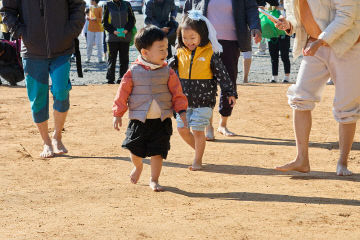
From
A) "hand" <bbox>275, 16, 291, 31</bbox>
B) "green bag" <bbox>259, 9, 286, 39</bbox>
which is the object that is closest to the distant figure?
"hand" <bbox>275, 16, 291, 31</bbox>

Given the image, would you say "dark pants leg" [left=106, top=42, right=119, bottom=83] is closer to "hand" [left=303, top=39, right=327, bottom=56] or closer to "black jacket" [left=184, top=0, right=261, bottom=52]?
"black jacket" [left=184, top=0, right=261, bottom=52]

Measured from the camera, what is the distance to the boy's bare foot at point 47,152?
724cm

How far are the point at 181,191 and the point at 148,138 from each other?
550 mm

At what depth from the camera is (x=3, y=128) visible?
8.90 metres

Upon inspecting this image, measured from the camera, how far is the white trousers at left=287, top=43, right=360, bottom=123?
600 cm

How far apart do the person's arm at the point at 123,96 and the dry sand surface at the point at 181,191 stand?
73cm

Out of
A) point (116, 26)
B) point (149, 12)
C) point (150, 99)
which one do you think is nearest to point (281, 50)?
point (149, 12)

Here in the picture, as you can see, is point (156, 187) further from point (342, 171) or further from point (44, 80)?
point (44, 80)

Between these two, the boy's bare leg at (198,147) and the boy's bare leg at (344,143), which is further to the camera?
the boy's bare leg at (198,147)

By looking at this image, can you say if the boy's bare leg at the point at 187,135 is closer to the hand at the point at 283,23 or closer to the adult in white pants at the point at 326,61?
the adult in white pants at the point at 326,61

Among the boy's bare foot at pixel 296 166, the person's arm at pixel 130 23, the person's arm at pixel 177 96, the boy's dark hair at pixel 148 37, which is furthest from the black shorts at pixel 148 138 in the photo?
the person's arm at pixel 130 23

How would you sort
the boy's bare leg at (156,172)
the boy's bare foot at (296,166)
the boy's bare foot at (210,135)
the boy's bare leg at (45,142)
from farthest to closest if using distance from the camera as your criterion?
the boy's bare foot at (210,135) < the boy's bare leg at (45,142) < the boy's bare foot at (296,166) < the boy's bare leg at (156,172)

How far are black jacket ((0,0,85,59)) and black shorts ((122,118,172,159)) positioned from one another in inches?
72.7

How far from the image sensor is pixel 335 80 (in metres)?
6.07
